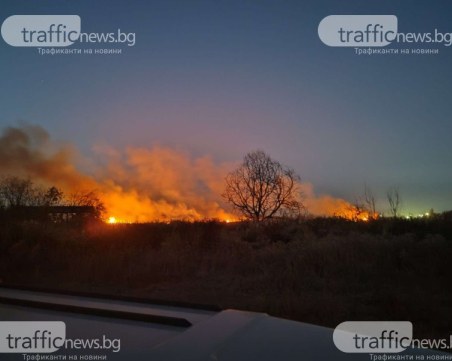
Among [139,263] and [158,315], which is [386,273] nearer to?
[139,263]

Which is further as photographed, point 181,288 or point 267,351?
point 181,288

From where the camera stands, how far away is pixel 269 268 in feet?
50.3

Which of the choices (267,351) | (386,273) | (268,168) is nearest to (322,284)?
(386,273)

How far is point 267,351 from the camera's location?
2359mm

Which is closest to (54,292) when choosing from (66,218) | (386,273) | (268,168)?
(386,273)

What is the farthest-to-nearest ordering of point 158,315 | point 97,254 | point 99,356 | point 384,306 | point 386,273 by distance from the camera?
point 97,254
point 386,273
point 384,306
point 158,315
point 99,356

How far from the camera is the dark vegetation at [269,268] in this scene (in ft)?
34.6

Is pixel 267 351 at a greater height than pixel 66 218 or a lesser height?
lesser

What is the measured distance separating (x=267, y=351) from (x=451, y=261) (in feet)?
47.2

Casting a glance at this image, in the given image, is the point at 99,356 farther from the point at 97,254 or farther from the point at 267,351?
the point at 97,254

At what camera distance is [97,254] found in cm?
1905

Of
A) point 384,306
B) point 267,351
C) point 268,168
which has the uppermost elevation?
point 268,168

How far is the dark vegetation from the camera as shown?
415 inches

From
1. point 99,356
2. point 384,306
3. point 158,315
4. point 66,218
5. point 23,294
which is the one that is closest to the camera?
point 99,356
